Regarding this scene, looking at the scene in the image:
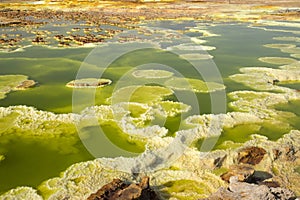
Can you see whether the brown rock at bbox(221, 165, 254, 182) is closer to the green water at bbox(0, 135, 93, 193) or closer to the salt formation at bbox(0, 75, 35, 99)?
the green water at bbox(0, 135, 93, 193)

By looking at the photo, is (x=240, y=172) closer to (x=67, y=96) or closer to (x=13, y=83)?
(x=67, y=96)

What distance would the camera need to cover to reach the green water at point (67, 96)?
785 centimetres

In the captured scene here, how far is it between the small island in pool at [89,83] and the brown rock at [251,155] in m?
6.58

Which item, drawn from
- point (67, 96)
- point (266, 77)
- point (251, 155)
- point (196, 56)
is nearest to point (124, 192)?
point (251, 155)

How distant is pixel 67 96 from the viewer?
1198cm

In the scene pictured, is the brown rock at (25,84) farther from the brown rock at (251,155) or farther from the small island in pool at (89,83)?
the brown rock at (251,155)

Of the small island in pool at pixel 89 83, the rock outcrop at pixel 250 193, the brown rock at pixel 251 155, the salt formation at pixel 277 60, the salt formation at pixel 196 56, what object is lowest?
the brown rock at pixel 251 155

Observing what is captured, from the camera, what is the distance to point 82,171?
7.49 metres

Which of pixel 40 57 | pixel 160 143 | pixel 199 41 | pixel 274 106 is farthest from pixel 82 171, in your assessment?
pixel 199 41

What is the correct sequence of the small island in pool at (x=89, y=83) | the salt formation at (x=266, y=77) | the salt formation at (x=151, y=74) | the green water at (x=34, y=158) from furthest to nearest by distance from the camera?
the salt formation at (x=151, y=74)
the salt formation at (x=266, y=77)
the small island in pool at (x=89, y=83)
the green water at (x=34, y=158)

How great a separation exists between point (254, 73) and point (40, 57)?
10.9 meters

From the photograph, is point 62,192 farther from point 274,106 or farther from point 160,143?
point 274,106

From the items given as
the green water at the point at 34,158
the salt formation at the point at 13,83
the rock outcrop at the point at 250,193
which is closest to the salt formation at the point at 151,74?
the salt formation at the point at 13,83

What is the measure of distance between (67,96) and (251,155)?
673 cm
